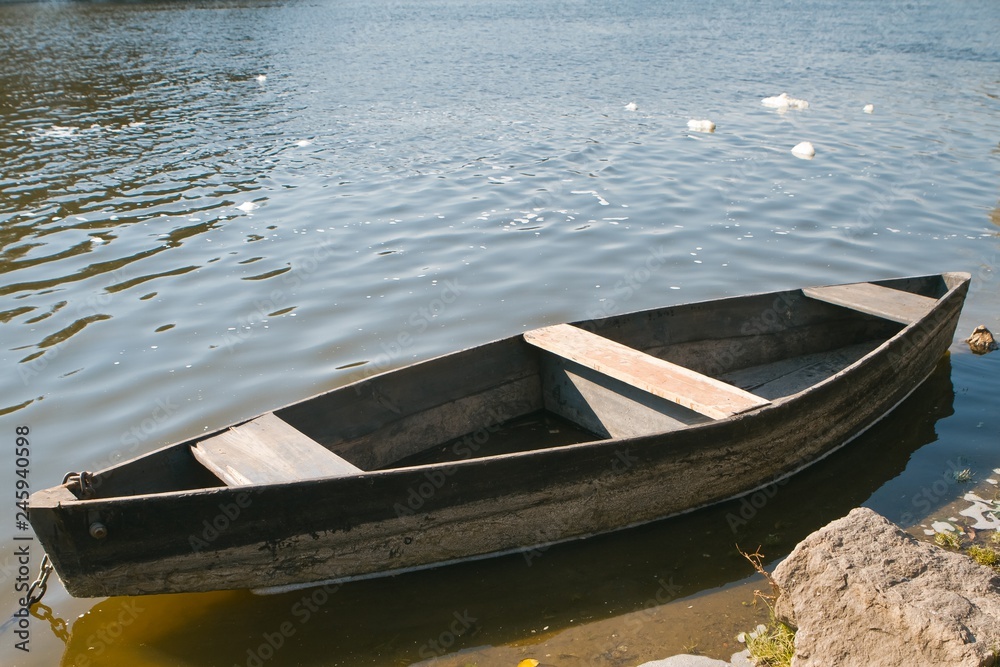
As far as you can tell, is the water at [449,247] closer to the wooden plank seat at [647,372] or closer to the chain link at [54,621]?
the chain link at [54,621]

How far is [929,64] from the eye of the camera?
2416cm

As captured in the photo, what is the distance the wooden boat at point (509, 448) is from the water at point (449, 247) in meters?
0.36

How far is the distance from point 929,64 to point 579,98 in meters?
11.1

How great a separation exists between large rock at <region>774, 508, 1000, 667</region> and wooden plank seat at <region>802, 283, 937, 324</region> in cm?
373

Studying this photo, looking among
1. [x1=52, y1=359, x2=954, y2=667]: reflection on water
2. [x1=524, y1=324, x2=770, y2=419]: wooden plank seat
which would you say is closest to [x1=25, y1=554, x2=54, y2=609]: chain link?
[x1=52, y1=359, x2=954, y2=667]: reflection on water

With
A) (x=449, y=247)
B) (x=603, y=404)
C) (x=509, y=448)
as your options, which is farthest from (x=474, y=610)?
(x=449, y=247)

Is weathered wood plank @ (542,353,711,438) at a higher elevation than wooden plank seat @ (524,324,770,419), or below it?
below

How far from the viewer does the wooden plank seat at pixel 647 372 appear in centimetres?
594

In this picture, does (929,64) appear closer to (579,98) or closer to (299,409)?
(579,98)

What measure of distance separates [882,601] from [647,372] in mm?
2725

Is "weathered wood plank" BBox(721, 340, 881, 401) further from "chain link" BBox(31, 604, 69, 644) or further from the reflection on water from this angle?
"chain link" BBox(31, 604, 69, 644)

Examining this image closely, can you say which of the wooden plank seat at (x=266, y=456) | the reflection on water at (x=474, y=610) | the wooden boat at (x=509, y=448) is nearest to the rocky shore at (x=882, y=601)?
the reflection on water at (x=474, y=610)

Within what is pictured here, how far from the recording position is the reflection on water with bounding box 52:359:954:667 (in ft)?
16.2

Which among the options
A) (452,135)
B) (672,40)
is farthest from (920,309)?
(672,40)
